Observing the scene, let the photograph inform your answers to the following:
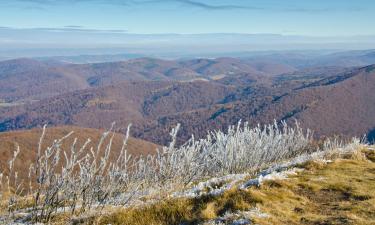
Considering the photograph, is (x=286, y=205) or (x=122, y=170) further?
(x=122, y=170)

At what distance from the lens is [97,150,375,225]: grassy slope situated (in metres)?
9.55

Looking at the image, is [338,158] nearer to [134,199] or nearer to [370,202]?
[370,202]

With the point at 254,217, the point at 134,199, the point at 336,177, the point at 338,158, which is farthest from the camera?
the point at 338,158

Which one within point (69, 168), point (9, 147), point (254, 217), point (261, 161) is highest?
point (69, 168)

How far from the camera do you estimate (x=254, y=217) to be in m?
9.18

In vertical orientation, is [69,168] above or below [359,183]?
above

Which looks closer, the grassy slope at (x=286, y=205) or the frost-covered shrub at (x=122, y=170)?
the grassy slope at (x=286, y=205)

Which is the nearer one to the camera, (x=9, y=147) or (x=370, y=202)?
(x=370, y=202)

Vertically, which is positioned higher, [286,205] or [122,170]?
[122,170]

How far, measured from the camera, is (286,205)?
1071 cm

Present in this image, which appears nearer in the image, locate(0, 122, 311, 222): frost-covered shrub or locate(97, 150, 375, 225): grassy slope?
locate(97, 150, 375, 225): grassy slope

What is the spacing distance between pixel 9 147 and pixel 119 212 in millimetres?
164521

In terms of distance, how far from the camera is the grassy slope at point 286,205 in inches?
376

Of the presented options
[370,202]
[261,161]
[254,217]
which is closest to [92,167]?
[254,217]
